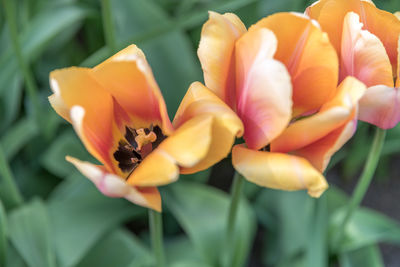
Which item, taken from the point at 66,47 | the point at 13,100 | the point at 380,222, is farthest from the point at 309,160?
the point at 66,47

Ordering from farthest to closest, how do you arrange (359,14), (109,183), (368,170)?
1. (368,170)
2. (359,14)
3. (109,183)

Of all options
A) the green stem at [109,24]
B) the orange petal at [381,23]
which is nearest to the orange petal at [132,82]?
the orange petal at [381,23]

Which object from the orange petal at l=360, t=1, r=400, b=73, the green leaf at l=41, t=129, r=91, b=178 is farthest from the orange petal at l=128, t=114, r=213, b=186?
the green leaf at l=41, t=129, r=91, b=178

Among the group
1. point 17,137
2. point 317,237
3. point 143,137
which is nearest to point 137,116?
point 143,137

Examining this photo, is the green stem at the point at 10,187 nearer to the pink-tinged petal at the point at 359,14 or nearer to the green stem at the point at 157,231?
the green stem at the point at 157,231

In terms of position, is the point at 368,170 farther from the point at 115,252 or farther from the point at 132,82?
the point at 115,252

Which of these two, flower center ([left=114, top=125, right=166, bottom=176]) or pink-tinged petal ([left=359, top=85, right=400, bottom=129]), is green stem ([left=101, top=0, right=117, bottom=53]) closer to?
flower center ([left=114, top=125, right=166, bottom=176])
